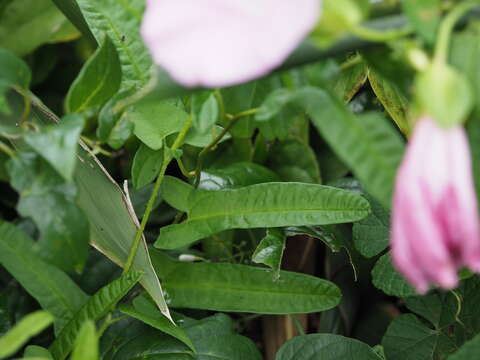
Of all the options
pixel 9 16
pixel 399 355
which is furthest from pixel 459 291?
pixel 9 16

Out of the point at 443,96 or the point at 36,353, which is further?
the point at 36,353

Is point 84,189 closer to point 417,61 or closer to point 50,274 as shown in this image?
point 50,274

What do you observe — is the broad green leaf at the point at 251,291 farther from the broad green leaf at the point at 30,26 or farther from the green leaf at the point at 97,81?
the broad green leaf at the point at 30,26

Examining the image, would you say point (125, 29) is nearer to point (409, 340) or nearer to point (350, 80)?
point (350, 80)

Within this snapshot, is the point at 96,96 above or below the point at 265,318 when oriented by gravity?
above

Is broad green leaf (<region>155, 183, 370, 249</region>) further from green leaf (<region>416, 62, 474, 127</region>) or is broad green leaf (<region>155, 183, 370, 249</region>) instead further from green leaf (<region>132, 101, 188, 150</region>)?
green leaf (<region>416, 62, 474, 127</region>)

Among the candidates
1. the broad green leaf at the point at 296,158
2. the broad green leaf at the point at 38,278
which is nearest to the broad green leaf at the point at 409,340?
the broad green leaf at the point at 296,158

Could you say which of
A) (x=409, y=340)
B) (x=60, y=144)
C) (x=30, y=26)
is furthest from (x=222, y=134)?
(x=30, y=26)
